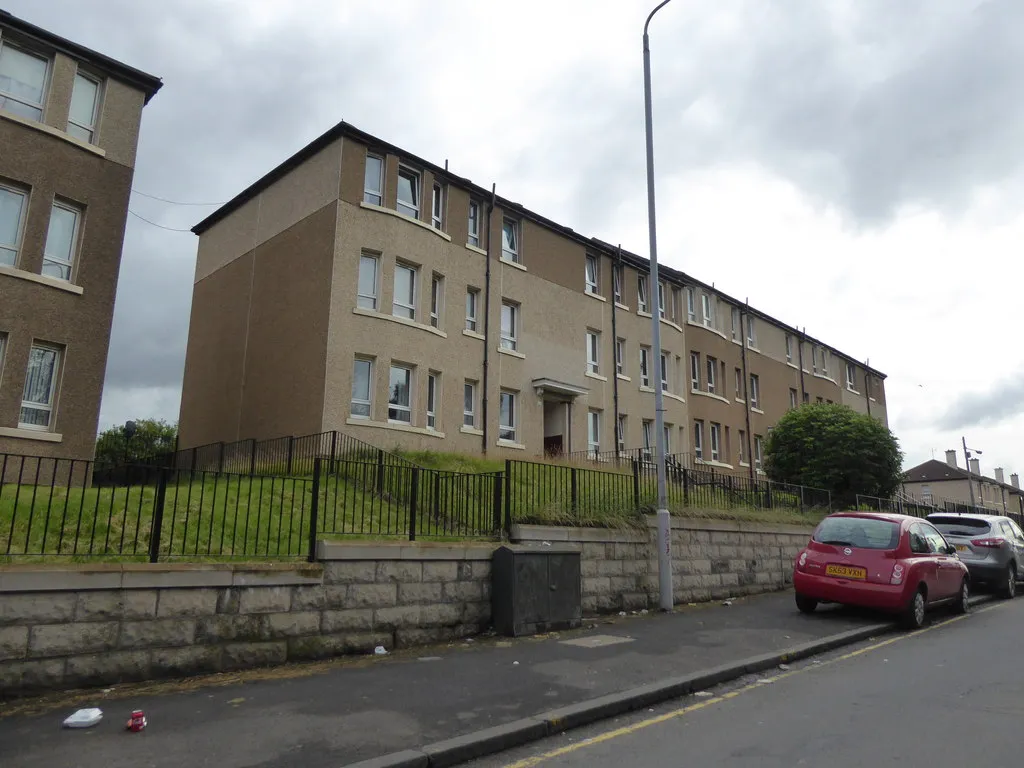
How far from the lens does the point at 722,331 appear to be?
120ft

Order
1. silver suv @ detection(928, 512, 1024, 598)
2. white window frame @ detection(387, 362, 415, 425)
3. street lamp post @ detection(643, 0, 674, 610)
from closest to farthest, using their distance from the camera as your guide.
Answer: street lamp post @ detection(643, 0, 674, 610) → silver suv @ detection(928, 512, 1024, 598) → white window frame @ detection(387, 362, 415, 425)

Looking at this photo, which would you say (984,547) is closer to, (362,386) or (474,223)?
(362,386)

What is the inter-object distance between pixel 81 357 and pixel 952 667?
1503 centimetres

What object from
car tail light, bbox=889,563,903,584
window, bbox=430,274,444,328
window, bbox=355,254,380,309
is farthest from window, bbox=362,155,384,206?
car tail light, bbox=889,563,903,584

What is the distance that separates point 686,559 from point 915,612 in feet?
12.6

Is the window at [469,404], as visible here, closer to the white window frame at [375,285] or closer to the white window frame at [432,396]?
the white window frame at [432,396]

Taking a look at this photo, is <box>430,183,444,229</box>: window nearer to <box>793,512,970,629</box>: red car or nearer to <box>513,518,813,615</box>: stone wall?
<box>513,518,813,615</box>: stone wall

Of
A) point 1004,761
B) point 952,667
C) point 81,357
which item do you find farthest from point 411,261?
point 1004,761

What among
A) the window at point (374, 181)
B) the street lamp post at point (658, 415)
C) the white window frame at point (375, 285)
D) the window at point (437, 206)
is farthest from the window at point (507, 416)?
the street lamp post at point (658, 415)

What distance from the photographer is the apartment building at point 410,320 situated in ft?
66.7

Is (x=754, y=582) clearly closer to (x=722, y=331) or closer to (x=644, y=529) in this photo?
(x=644, y=529)

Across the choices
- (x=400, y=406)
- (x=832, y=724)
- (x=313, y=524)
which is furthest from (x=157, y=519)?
(x=400, y=406)

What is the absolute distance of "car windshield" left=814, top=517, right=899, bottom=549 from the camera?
1141 centimetres

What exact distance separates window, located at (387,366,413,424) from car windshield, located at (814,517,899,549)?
11894mm
